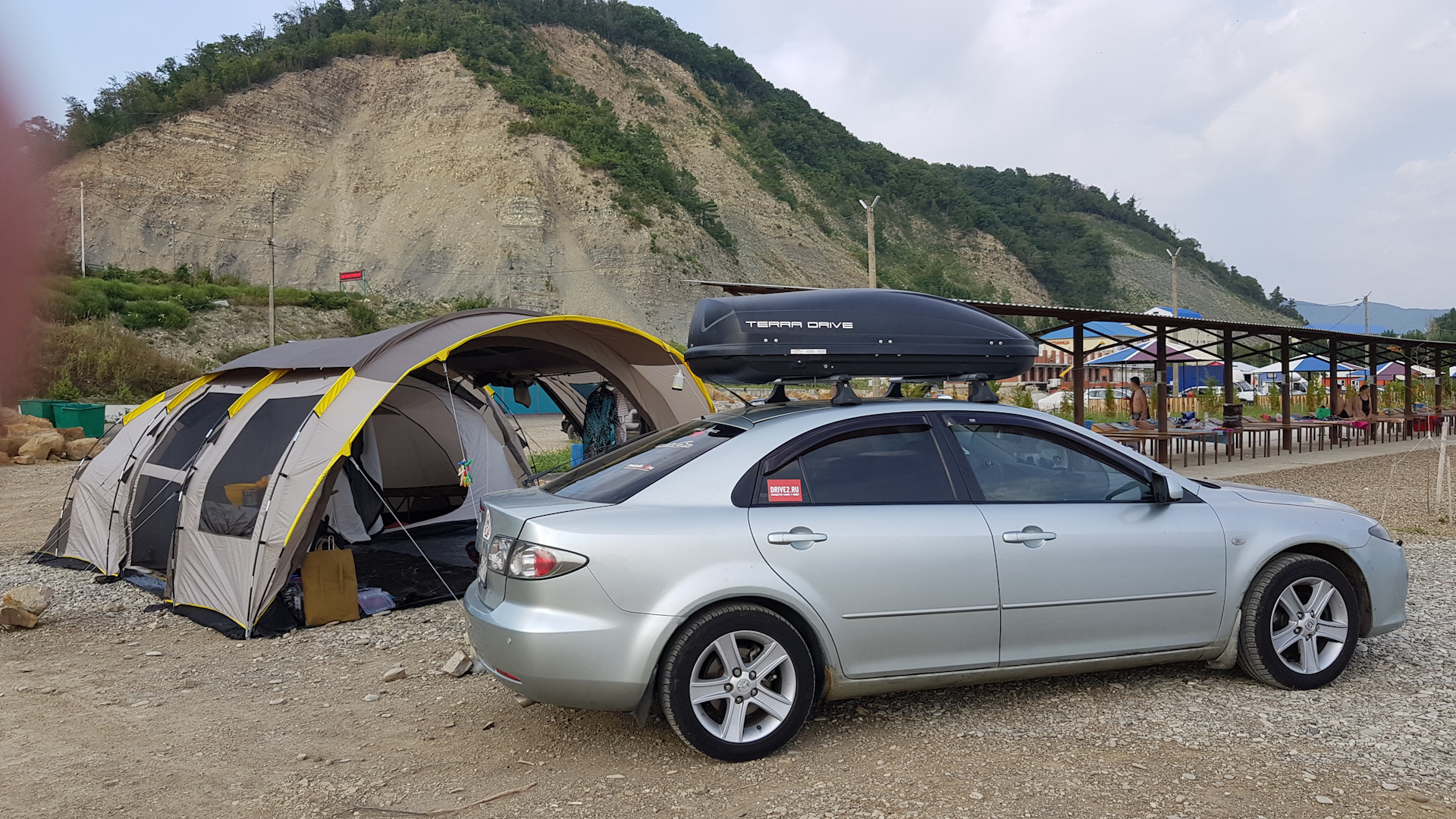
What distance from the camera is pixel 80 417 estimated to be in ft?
73.5

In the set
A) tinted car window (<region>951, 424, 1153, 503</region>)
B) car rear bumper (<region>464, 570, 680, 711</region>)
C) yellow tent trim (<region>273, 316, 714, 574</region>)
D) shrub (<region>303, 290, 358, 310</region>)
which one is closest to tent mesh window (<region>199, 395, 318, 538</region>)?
yellow tent trim (<region>273, 316, 714, 574</region>)

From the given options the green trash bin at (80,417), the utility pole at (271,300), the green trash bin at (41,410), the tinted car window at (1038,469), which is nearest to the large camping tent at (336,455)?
the tinted car window at (1038,469)

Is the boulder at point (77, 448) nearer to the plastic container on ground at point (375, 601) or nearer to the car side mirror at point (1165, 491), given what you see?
the plastic container on ground at point (375, 601)

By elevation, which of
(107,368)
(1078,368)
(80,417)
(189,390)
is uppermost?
(107,368)

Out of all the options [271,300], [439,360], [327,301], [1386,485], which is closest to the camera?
[439,360]

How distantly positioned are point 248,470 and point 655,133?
68029mm

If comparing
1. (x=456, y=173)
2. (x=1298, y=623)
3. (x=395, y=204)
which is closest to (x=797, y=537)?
(x=1298, y=623)

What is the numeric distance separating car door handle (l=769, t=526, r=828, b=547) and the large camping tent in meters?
3.78

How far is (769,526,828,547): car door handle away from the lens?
12.8 ft

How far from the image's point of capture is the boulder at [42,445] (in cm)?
1866

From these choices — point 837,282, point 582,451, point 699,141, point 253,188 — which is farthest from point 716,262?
point 582,451

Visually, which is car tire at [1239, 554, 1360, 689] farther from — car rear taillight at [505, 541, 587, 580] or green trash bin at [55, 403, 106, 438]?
Answer: green trash bin at [55, 403, 106, 438]

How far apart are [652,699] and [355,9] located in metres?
81.2

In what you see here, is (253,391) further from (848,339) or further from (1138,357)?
(1138,357)
